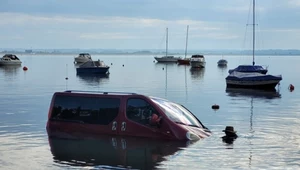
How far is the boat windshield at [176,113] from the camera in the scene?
17.8 meters

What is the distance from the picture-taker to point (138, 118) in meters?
17.6

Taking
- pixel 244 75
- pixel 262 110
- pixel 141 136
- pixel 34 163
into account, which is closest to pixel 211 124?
pixel 141 136

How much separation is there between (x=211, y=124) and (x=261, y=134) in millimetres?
3293

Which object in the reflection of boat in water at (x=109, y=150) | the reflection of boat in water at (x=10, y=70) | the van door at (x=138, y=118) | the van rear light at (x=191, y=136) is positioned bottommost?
the reflection of boat in water at (x=109, y=150)

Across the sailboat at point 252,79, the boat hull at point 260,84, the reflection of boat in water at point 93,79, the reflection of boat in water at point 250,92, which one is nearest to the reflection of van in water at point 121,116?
the reflection of boat in water at point 250,92

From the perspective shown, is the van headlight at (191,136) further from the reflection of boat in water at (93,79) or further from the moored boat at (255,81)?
the reflection of boat in water at (93,79)

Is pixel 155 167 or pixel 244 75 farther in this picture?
pixel 244 75

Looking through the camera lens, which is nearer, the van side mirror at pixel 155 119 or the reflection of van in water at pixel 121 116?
the van side mirror at pixel 155 119

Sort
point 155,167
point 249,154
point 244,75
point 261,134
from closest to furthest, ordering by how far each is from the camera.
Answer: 1. point 155,167
2. point 249,154
3. point 261,134
4. point 244,75

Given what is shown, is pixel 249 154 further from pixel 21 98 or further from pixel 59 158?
pixel 21 98

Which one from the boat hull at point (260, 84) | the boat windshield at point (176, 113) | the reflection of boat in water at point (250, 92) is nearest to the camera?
the boat windshield at point (176, 113)

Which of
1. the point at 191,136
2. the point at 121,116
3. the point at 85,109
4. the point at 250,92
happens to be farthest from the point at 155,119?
the point at 250,92

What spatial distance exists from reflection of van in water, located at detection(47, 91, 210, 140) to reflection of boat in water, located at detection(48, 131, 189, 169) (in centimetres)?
28

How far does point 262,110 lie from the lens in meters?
32.1
